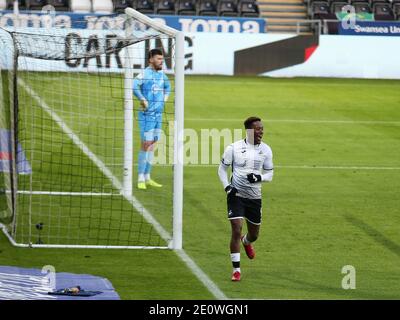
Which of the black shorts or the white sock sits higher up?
the black shorts

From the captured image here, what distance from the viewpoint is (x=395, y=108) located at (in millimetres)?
30031

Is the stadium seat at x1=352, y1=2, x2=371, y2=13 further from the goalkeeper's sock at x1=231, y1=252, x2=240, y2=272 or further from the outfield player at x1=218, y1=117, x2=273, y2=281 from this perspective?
the goalkeeper's sock at x1=231, y1=252, x2=240, y2=272

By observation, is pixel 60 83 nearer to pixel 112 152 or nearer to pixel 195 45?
pixel 195 45

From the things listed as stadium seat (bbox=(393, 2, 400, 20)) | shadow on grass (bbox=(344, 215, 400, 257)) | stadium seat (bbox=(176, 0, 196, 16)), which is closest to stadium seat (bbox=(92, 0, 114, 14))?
stadium seat (bbox=(176, 0, 196, 16))

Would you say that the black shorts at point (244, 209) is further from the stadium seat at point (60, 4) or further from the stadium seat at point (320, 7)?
the stadium seat at point (320, 7)

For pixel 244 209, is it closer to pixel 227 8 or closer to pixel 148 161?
pixel 148 161

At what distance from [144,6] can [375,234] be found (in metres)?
25.0

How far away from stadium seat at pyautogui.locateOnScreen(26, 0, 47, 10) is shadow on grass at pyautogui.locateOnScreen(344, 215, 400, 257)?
23.0m

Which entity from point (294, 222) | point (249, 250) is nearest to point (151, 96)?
point (294, 222)

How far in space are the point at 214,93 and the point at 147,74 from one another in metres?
14.1

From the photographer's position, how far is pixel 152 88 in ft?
57.7

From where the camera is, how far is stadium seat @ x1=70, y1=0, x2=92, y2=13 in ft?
122
